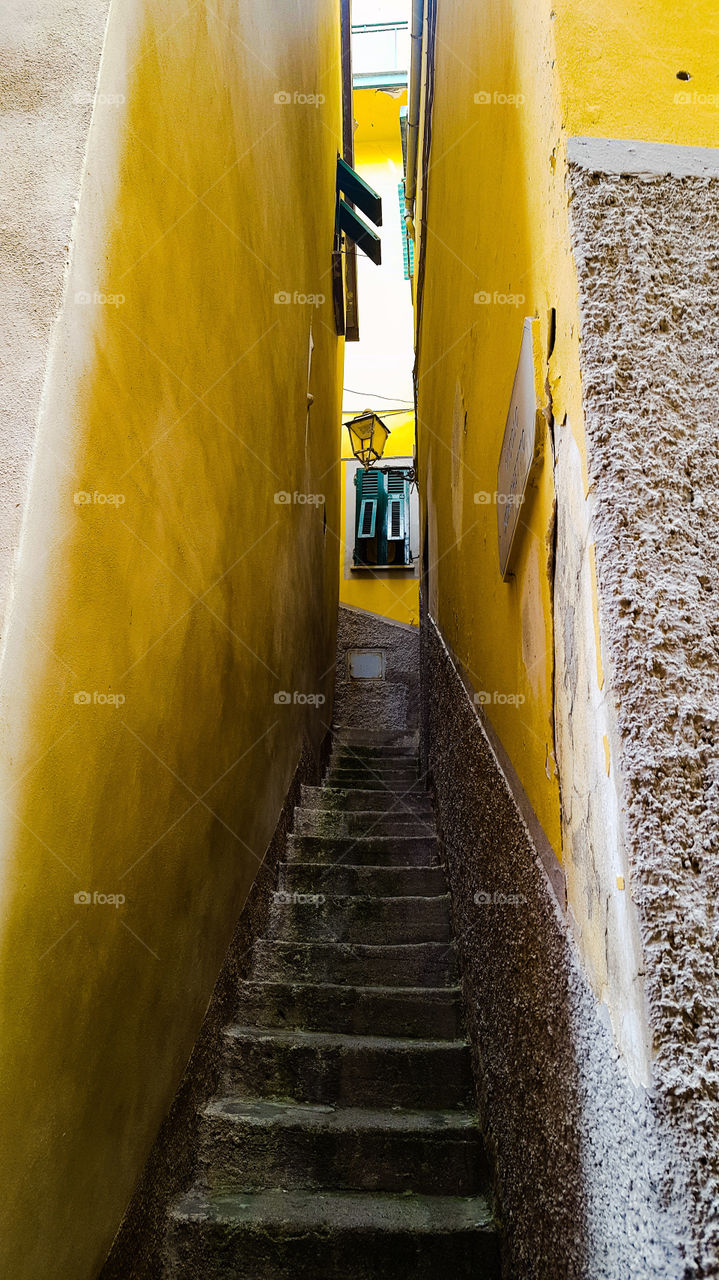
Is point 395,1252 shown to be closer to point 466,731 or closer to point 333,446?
point 466,731

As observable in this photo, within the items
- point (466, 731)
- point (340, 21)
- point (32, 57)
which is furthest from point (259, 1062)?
point (340, 21)

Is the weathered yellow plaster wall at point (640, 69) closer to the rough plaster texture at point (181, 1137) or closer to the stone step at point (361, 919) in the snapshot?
the rough plaster texture at point (181, 1137)

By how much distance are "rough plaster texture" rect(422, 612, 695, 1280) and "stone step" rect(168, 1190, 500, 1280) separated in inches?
5.7

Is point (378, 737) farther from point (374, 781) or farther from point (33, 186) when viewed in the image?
point (33, 186)

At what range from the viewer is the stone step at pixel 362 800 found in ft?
13.9

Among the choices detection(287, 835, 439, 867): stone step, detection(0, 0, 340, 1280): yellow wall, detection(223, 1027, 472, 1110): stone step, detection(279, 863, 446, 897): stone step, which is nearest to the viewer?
detection(0, 0, 340, 1280): yellow wall

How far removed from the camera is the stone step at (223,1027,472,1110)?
7.42 feet

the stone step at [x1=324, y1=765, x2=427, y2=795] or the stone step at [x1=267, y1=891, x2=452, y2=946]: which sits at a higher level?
the stone step at [x1=324, y1=765, x2=427, y2=795]

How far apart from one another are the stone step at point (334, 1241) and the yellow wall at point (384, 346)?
7942 millimetres

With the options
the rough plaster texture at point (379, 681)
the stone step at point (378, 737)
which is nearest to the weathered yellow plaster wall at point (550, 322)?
the stone step at point (378, 737)

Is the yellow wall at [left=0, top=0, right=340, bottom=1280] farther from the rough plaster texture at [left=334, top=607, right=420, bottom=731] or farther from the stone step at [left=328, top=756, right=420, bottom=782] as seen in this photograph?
the rough plaster texture at [left=334, top=607, right=420, bottom=731]

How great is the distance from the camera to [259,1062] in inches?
93.7

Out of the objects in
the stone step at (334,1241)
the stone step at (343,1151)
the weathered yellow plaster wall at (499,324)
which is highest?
the weathered yellow plaster wall at (499,324)

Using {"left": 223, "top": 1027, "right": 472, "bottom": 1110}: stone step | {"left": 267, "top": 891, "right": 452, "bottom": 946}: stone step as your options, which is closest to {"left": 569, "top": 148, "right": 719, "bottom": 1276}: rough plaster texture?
{"left": 223, "top": 1027, "right": 472, "bottom": 1110}: stone step
